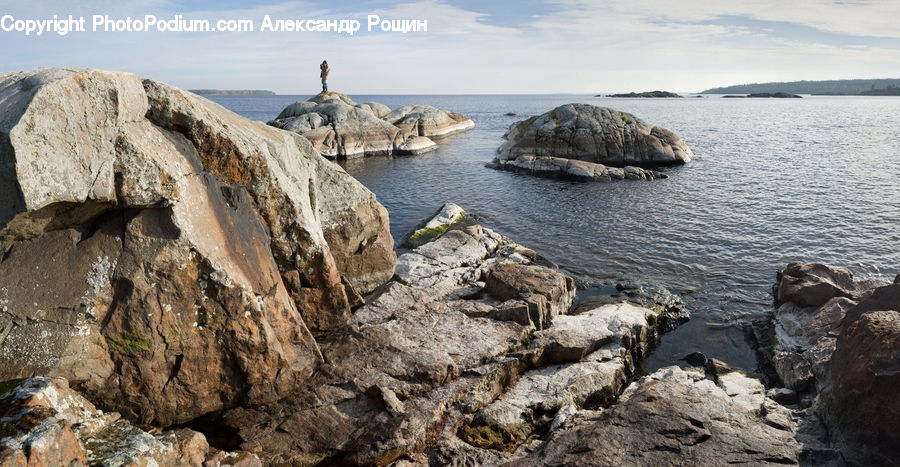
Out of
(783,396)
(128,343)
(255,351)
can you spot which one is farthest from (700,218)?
(128,343)

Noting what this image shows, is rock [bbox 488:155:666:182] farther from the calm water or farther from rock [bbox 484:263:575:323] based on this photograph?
rock [bbox 484:263:575:323]

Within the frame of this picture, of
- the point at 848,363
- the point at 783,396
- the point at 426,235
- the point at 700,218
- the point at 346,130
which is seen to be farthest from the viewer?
the point at 346,130

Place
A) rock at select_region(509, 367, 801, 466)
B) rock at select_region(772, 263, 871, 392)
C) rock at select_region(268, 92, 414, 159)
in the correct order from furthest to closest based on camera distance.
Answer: rock at select_region(268, 92, 414, 159) → rock at select_region(772, 263, 871, 392) → rock at select_region(509, 367, 801, 466)

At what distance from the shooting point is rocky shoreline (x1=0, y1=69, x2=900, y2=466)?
747 cm

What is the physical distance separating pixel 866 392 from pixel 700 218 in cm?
2373

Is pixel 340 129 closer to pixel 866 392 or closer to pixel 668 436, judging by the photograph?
pixel 668 436

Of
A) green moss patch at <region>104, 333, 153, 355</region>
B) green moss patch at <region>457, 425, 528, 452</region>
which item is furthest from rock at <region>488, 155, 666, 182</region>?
green moss patch at <region>104, 333, 153, 355</region>

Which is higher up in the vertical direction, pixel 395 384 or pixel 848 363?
pixel 848 363

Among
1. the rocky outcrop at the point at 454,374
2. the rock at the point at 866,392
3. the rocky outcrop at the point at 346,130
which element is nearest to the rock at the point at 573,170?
the rocky outcrop at the point at 346,130

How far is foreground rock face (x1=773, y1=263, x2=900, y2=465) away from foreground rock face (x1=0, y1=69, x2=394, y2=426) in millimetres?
10607

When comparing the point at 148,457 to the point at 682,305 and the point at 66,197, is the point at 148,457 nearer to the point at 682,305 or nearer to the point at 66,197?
the point at 66,197

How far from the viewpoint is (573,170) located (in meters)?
45.8

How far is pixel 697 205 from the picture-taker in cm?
3444

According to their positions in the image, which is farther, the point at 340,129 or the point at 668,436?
the point at 340,129
